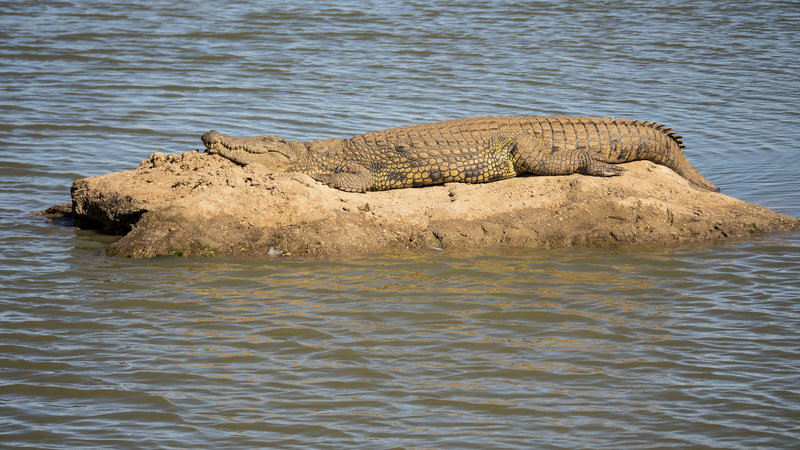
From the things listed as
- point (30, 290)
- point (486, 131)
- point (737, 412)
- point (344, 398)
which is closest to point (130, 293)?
point (30, 290)

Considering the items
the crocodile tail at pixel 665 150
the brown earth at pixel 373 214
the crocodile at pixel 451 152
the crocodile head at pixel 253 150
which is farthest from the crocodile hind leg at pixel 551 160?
the crocodile head at pixel 253 150

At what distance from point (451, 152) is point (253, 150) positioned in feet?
6.11

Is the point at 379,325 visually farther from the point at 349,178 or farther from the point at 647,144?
the point at 647,144

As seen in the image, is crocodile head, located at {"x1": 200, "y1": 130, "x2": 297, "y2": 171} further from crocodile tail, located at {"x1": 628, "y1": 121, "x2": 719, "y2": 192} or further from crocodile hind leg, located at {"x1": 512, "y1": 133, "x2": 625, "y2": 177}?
crocodile tail, located at {"x1": 628, "y1": 121, "x2": 719, "y2": 192}

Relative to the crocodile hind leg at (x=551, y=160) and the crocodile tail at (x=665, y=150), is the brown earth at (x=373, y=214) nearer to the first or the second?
the crocodile hind leg at (x=551, y=160)

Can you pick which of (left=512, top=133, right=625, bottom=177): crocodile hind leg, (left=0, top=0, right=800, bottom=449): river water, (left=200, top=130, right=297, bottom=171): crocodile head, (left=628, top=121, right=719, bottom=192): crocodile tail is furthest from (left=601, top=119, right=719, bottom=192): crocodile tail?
(left=200, top=130, right=297, bottom=171): crocodile head

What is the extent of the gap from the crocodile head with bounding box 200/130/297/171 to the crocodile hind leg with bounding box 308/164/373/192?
0.30 meters

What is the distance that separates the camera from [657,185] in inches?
318

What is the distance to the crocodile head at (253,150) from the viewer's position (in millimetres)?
8094

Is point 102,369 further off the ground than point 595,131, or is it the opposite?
point 595,131

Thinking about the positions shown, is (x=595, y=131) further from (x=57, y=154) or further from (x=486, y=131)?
(x=57, y=154)

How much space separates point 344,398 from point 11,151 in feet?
24.0

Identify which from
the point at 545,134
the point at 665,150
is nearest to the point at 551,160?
the point at 545,134

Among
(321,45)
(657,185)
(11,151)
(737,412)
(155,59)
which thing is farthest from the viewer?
(321,45)
